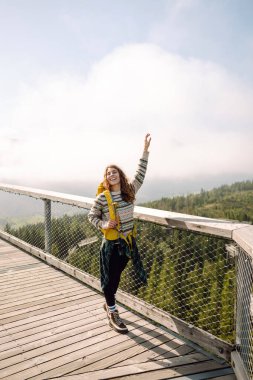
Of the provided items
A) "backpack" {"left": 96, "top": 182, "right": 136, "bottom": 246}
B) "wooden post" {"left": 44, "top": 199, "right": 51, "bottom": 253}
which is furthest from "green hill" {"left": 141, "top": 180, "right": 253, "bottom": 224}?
"backpack" {"left": 96, "top": 182, "right": 136, "bottom": 246}

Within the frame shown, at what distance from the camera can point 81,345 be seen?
309 cm

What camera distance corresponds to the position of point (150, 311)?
3.50 m

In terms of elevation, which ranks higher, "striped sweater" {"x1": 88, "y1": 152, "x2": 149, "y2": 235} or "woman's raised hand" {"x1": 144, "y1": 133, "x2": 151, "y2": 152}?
"woman's raised hand" {"x1": 144, "y1": 133, "x2": 151, "y2": 152}

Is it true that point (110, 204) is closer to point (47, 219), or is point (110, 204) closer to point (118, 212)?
point (118, 212)

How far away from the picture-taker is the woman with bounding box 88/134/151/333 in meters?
3.17

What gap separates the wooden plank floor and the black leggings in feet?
1.14

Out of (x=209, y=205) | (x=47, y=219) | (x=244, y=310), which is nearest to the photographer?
(x=244, y=310)

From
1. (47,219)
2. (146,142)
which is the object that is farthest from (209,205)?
(146,142)

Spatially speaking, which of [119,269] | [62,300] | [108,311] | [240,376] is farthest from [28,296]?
[240,376]

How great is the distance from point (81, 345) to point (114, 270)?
2.41ft

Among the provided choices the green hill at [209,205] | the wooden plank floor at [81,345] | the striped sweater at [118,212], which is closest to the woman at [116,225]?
the striped sweater at [118,212]

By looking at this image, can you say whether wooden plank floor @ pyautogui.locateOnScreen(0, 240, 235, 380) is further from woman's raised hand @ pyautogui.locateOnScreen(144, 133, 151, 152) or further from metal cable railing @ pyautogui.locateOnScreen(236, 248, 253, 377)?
woman's raised hand @ pyautogui.locateOnScreen(144, 133, 151, 152)

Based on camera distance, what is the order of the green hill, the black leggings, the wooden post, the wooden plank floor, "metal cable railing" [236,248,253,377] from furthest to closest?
the green hill → the wooden post → the black leggings → the wooden plank floor → "metal cable railing" [236,248,253,377]

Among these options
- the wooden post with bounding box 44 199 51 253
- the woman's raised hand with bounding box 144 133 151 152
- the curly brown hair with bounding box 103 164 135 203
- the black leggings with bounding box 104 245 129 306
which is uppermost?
the woman's raised hand with bounding box 144 133 151 152
